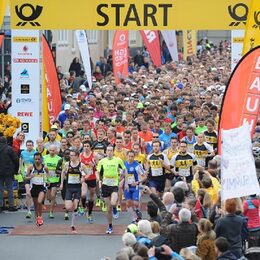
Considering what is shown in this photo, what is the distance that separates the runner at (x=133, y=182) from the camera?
23.1m

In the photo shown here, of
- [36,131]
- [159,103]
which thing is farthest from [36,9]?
[159,103]

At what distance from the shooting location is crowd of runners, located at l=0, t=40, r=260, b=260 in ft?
52.5

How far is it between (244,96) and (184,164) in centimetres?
384

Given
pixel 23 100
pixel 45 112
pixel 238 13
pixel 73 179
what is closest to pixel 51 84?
pixel 45 112

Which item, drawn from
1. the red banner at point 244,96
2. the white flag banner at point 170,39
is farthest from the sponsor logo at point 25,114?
the white flag banner at point 170,39

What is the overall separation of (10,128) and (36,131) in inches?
107

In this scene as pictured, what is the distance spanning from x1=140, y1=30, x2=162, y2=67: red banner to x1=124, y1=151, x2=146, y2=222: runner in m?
18.4

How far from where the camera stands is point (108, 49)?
64.2 m

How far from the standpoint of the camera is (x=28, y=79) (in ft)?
92.4

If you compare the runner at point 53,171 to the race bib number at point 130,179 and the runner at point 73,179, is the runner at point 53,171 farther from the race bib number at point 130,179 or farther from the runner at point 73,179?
the race bib number at point 130,179

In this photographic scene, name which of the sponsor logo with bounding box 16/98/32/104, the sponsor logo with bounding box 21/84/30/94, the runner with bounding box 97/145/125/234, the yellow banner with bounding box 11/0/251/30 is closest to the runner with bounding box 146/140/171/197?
the runner with bounding box 97/145/125/234

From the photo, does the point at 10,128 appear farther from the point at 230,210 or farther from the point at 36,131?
Result: the point at 230,210

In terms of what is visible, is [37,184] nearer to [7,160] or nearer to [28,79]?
[7,160]

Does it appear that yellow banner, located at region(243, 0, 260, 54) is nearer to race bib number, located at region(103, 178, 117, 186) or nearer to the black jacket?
race bib number, located at region(103, 178, 117, 186)
